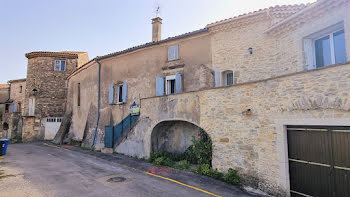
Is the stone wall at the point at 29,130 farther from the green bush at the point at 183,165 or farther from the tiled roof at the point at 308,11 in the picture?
the tiled roof at the point at 308,11

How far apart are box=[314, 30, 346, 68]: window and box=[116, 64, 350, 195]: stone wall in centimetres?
275

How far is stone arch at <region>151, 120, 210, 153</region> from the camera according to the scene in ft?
37.1

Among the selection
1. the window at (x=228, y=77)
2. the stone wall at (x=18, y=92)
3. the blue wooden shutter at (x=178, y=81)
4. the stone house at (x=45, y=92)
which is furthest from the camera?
the stone wall at (x=18, y=92)

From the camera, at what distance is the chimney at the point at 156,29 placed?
657 inches

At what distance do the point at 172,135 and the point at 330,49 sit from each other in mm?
8145

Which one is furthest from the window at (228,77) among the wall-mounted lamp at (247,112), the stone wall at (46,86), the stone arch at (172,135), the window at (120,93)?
the stone wall at (46,86)

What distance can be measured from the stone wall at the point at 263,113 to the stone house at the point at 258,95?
29 millimetres

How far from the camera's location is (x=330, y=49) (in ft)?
25.8

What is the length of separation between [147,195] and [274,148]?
417 cm

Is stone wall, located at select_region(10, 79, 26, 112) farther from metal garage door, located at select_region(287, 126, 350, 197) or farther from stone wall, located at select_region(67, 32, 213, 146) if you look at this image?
metal garage door, located at select_region(287, 126, 350, 197)

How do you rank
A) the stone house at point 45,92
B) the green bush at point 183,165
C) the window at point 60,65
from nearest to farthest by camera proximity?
the green bush at point 183,165 → the stone house at point 45,92 → the window at point 60,65

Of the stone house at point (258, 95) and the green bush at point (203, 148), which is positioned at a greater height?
the stone house at point (258, 95)

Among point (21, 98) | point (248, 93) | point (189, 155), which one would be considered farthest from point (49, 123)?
point (248, 93)

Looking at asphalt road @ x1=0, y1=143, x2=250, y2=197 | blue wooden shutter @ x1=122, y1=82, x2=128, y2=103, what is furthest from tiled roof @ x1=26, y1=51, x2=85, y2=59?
asphalt road @ x1=0, y1=143, x2=250, y2=197
